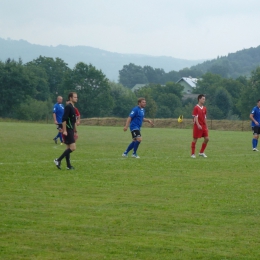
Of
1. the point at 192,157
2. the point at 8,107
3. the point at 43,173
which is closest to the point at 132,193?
the point at 43,173

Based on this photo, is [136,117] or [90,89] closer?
[136,117]

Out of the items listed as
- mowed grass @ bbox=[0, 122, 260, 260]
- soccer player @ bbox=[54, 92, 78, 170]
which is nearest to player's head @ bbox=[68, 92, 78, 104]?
soccer player @ bbox=[54, 92, 78, 170]

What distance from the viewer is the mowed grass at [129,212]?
7062 mm

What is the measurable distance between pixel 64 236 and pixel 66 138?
761 centimetres

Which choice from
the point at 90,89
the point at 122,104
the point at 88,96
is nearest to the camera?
the point at 88,96

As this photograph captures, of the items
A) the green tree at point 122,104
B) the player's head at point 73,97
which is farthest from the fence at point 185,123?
the player's head at point 73,97

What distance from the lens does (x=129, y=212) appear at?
30.5 ft

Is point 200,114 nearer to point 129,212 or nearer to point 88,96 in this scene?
point 129,212

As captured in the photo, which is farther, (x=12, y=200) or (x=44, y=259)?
(x=12, y=200)

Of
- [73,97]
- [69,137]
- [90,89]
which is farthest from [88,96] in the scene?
[73,97]

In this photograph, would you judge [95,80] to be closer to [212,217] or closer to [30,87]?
[30,87]

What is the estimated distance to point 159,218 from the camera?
28.9 feet

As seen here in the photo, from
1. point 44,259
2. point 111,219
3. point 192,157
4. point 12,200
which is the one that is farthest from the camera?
point 192,157

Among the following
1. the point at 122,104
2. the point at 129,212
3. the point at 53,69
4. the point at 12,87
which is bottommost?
the point at 129,212
